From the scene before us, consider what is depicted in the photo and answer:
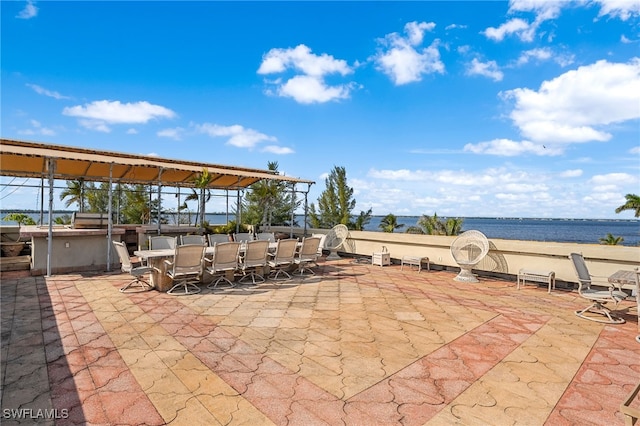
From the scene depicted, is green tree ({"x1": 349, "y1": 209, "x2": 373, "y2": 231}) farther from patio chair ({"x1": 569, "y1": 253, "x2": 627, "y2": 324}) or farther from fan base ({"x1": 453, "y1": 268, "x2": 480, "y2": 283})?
patio chair ({"x1": 569, "y1": 253, "x2": 627, "y2": 324})

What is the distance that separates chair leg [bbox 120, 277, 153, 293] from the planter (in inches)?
163

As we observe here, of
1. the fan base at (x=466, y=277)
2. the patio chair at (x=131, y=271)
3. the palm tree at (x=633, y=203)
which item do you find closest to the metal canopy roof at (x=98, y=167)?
the patio chair at (x=131, y=271)

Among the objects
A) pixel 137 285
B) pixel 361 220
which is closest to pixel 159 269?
pixel 137 285

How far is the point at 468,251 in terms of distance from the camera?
26.3ft

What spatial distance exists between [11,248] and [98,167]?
3.18 meters

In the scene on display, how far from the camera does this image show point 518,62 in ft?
40.1

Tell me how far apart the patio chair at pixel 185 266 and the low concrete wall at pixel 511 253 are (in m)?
5.81

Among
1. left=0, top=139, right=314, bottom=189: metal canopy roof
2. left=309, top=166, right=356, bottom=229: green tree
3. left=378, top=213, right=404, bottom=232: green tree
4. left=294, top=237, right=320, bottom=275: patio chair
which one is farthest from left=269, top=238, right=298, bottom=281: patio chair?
left=309, top=166, right=356, bottom=229: green tree

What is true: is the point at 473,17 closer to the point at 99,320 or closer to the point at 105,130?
the point at 99,320

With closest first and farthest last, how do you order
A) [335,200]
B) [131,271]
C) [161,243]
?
[131,271]
[161,243]
[335,200]

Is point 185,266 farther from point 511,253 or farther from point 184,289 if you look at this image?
point 511,253

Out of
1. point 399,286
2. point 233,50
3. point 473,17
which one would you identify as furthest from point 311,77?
point 399,286

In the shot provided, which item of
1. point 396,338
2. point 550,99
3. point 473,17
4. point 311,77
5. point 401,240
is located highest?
point 473,17

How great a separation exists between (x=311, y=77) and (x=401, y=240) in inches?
314
